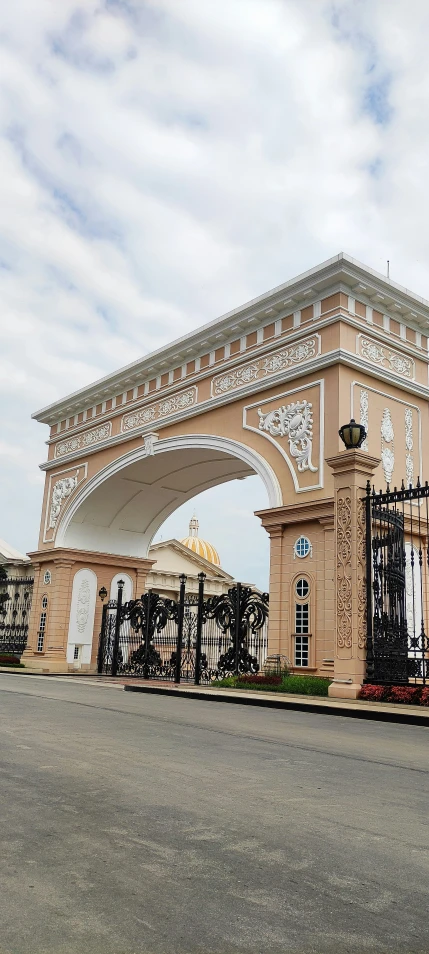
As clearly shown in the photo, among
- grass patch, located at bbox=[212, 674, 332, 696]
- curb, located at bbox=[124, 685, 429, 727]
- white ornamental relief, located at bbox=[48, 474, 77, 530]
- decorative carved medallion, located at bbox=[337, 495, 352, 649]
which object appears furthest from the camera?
white ornamental relief, located at bbox=[48, 474, 77, 530]

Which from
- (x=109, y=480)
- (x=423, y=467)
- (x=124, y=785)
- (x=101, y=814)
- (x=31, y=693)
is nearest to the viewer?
(x=101, y=814)

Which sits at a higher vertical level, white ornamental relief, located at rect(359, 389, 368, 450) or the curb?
white ornamental relief, located at rect(359, 389, 368, 450)

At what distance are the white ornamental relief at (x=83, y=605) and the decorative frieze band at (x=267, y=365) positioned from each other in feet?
31.4

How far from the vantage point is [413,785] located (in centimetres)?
557

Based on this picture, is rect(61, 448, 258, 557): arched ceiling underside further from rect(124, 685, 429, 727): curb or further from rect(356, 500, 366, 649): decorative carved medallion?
rect(356, 500, 366, 649): decorative carved medallion

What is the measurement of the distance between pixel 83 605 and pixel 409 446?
13.4 metres

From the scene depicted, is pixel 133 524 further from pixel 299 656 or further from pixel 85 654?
pixel 299 656

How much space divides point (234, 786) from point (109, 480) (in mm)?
20304

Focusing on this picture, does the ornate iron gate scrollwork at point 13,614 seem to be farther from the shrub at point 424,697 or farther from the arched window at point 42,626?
the shrub at point 424,697

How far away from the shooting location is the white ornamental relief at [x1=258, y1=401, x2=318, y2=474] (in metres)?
17.4

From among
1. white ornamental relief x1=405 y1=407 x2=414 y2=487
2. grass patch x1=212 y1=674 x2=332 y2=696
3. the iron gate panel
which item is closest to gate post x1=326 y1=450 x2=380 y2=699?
grass patch x1=212 y1=674 x2=332 y2=696

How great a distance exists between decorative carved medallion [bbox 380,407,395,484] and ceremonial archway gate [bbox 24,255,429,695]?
37mm

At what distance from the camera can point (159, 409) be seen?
23.0m

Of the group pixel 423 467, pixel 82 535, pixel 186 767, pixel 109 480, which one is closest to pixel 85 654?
pixel 82 535
